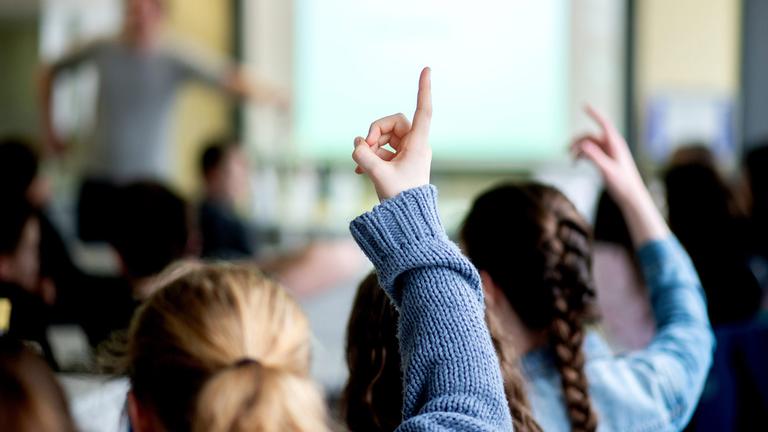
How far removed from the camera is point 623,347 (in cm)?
210

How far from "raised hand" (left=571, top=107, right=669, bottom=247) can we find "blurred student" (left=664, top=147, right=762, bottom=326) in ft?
2.65

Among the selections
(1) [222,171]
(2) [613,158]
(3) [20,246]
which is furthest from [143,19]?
(2) [613,158]

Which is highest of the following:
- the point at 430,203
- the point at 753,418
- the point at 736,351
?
the point at 430,203

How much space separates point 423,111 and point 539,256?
63cm

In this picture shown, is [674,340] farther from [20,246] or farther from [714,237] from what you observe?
[20,246]

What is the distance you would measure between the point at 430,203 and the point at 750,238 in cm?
230

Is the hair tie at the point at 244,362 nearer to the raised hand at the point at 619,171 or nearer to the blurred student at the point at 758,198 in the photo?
the raised hand at the point at 619,171

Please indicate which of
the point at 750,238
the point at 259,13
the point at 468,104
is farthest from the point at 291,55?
the point at 750,238

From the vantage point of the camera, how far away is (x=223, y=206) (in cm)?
360

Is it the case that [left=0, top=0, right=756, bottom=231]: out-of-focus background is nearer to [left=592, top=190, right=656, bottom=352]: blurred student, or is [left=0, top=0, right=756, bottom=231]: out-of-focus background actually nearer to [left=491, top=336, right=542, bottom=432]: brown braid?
[left=592, top=190, right=656, bottom=352]: blurred student

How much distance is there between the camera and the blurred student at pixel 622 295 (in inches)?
82.0

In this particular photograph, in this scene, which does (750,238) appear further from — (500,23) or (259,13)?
(259,13)

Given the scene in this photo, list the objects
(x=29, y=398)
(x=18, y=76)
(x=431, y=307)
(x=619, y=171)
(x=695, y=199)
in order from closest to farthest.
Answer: (x=29, y=398)
(x=431, y=307)
(x=619, y=171)
(x=695, y=199)
(x=18, y=76)

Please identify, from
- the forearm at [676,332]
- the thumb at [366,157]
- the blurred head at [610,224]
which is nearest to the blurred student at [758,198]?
the blurred head at [610,224]
